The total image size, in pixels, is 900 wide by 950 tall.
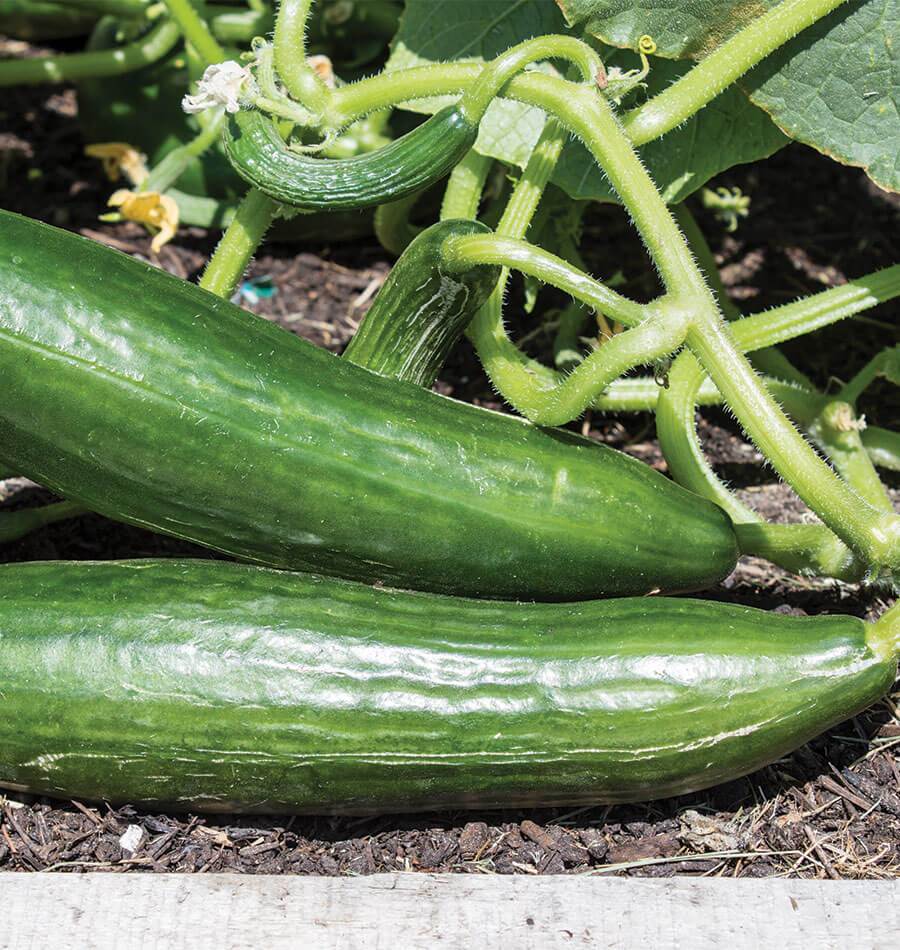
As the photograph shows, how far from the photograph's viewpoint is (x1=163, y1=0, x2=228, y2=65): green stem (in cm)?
326

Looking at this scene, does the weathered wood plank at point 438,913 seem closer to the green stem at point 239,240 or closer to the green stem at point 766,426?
the green stem at point 766,426

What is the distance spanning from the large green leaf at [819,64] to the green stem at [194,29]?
3.49 ft

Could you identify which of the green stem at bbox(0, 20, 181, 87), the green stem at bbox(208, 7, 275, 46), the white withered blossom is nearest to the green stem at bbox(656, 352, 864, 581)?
the white withered blossom

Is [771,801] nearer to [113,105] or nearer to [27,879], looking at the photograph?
[27,879]

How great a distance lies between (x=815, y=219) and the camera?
411cm

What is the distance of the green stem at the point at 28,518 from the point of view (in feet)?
9.18

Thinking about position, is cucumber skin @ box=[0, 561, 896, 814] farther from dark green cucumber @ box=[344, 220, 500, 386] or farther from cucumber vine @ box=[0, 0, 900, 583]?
dark green cucumber @ box=[344, 220, 500, 386]

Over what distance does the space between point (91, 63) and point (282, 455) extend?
1.98 meters

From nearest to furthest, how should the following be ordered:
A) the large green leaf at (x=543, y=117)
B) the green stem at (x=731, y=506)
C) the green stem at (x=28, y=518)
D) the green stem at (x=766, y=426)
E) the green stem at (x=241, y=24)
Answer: the green stem at (x=766, y=426), the green stem at (x=731, y=506), the green stem at (x=28, y=518), the large green leaf at (x=543, y=117), the green stem at (x=241, y=24)

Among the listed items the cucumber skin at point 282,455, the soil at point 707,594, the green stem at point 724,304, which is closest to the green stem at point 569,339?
the soil at point 707,594

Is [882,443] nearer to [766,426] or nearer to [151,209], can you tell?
[766,426]

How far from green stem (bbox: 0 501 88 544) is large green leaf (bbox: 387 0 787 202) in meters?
1.23

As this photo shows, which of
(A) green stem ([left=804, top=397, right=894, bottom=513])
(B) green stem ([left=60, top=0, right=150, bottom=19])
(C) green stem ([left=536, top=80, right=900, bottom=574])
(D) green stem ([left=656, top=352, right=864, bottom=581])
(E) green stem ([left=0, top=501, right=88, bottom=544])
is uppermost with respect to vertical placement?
(C) green stem ([left=536, top=80, right=900, bottom=574])

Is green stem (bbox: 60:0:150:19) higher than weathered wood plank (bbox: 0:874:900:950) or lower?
higher
